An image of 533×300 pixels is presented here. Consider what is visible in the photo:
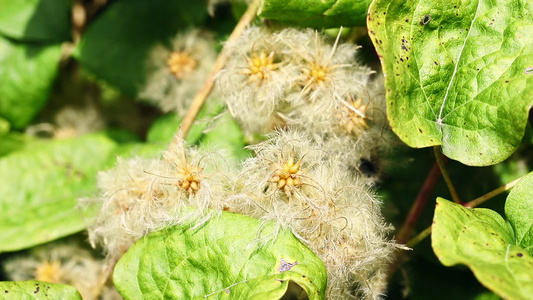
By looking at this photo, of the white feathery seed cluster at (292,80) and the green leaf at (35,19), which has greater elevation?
the white feathery seed cluster at (292,80)

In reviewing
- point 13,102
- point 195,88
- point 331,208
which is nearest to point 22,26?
point 13,102

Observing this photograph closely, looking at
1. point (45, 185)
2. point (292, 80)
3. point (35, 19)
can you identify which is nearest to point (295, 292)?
point (292, 80)

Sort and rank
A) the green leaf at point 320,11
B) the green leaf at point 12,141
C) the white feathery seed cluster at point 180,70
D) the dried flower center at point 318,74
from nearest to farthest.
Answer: the green leaf at point 320,11 < the dried flower center at point 318,74 < the white feathery seed cluster at point 180,70 < the green leaf at point 12,141

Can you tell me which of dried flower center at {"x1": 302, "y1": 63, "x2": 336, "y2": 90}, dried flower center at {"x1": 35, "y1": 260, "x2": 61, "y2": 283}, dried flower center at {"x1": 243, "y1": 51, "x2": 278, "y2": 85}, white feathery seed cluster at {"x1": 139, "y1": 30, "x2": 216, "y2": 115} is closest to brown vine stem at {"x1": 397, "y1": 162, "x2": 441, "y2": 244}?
dried flower center at {"x1": 302, "y1": 63, "x2": 336, "y2": 90}

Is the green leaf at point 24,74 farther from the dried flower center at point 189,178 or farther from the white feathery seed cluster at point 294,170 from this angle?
the dried flower center at point 189,178

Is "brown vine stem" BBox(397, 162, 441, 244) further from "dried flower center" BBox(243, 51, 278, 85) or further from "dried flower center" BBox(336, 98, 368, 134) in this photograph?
"dried flower center" BBox(243, 51, 278, 85)

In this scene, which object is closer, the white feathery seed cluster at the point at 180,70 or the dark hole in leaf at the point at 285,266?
the dark hole in leaf at the point at 285,266

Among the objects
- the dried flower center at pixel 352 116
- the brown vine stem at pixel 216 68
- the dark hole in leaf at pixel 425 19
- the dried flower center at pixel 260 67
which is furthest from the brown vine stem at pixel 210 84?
the dark hole in leaf at pixel 425 19
